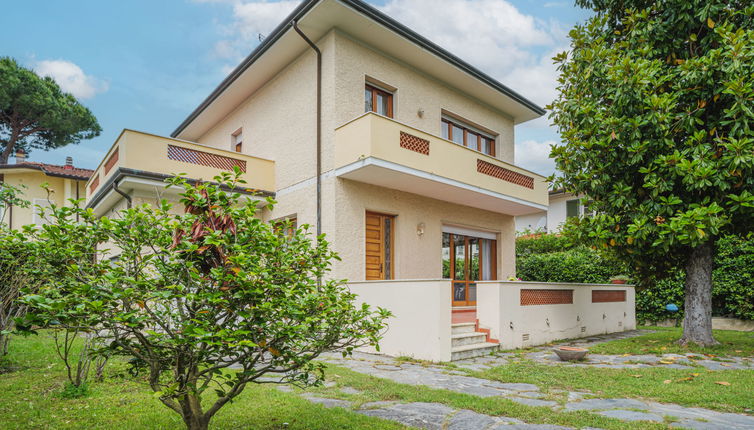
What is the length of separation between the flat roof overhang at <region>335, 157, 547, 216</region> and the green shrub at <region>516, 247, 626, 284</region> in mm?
3883

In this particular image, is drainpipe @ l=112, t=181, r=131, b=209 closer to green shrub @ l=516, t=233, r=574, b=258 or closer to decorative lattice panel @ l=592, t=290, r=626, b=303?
decorative lattice panel @ l=592, t=290, r=626, b=303

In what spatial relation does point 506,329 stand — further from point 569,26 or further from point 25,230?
point 25,230

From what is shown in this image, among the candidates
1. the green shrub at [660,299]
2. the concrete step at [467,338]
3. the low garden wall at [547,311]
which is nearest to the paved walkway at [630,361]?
the concrete step at [467,338]

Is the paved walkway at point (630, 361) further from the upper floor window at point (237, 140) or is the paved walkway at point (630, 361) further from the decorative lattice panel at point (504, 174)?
the upper floor window at point (237, 140)

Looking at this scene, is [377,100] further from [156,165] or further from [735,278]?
[735,278]

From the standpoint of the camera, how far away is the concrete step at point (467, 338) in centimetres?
823

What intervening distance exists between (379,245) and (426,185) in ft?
6.01

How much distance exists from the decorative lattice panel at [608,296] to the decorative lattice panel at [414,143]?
19.8 ft

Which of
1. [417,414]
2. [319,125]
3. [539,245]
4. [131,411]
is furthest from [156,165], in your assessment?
[539,245]

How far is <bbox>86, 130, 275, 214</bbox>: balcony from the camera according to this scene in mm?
9977

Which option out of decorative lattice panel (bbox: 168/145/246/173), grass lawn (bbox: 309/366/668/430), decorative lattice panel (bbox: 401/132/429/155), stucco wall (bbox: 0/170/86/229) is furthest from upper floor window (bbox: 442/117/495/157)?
stucco wall (bbox: 0/170/86/229)

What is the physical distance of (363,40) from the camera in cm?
1080

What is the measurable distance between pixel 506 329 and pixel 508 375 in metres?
2.65

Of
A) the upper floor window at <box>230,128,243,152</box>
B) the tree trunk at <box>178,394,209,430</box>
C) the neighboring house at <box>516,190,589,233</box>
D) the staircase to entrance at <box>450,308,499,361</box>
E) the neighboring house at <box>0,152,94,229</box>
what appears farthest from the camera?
the neighboring house at <box>516,190,589,233</box>
